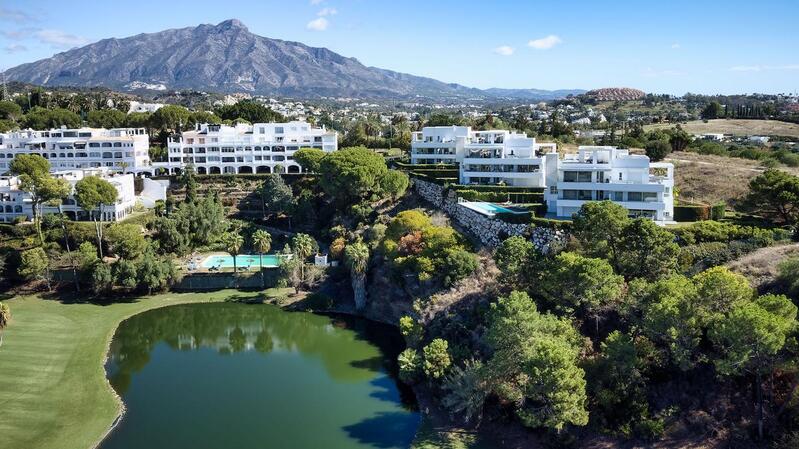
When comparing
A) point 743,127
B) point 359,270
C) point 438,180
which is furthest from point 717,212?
point 743,127

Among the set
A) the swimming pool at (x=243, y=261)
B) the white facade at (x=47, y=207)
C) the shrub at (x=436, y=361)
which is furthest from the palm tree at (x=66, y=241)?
the shrub at (x=436, y=361)

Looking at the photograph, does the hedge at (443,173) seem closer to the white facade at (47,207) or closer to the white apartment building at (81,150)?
the white facade at (47,207)

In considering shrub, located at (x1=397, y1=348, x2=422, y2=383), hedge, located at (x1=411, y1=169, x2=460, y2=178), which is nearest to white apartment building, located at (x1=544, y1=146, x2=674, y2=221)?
hedge, located at (x1=411, y1=169, x2=460, y2=178)

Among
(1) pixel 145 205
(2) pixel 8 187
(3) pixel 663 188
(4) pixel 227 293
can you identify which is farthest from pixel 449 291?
(2) pixel 8 187

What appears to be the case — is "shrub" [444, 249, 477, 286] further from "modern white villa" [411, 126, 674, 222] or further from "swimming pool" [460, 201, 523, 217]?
"modern white villa" [411, 126, 674, 222]

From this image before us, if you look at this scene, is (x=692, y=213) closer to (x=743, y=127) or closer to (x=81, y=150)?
(x=81, y=150)
